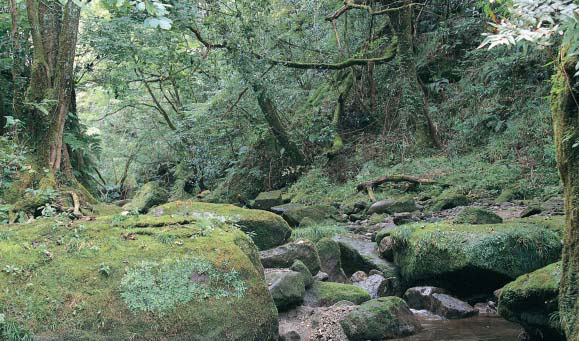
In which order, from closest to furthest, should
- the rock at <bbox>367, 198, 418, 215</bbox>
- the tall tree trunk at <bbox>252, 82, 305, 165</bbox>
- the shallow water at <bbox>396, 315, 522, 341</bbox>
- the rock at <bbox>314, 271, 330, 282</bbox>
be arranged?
the shallow water at <bbox>396, 315, 522, 341</bbox>
the rock at <bbox>314, 271, 330, 282</bbox>
the rock at <bbox>367, 198, 418, 215</bbox>
the tall tree trunk at <bbox>252, 82, 305, 165</bbox>

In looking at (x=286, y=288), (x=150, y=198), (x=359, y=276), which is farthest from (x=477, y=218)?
(x=150, y=198)

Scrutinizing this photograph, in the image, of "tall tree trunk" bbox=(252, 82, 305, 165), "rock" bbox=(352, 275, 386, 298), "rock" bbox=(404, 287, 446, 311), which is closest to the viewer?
"rock" bbox=(404, 287, 446, 311)

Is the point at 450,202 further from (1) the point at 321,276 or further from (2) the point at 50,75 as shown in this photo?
(2) the point at 50,75

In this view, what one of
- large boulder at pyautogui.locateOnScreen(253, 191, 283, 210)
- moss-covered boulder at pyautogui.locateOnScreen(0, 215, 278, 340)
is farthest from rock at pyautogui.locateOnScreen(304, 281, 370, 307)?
large boulder at pyautogui.locateOnScreen(253, 191, 283, 210)

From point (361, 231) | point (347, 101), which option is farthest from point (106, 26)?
point (347, 101)

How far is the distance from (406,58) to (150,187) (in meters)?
8.33

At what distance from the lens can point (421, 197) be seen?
11836 millimetres

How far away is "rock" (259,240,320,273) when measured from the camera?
6547mm

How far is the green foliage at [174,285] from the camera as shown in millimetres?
4144

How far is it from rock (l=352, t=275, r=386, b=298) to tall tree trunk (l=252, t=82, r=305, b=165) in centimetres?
873

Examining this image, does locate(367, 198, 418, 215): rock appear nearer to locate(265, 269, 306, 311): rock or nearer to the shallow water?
the shallow water

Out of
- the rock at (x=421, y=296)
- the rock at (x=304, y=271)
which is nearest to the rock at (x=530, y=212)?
the rock at (x=421, y=296)

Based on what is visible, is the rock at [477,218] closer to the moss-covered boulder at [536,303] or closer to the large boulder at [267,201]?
the moss-covered boulder at [536,303]

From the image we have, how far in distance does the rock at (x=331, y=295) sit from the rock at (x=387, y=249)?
5.60ft
